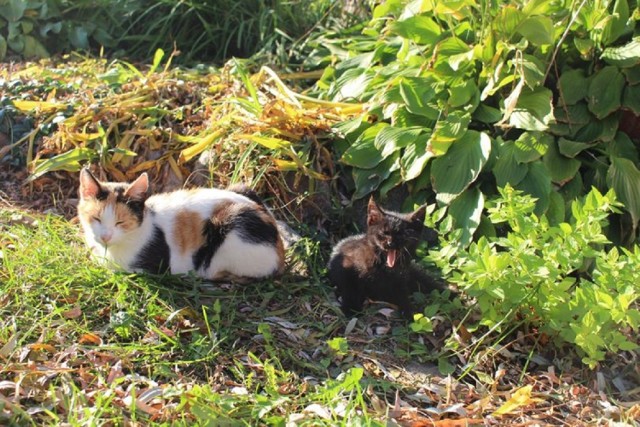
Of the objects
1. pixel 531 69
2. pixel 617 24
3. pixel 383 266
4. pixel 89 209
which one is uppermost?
pixel 617 24

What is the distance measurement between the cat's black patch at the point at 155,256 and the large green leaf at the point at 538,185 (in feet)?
6.30

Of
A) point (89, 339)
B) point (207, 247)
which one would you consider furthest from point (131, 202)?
point (89, 339)

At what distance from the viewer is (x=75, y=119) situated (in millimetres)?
5195

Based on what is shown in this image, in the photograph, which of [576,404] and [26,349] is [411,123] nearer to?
[576,404]

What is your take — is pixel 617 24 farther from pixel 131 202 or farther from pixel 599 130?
pixel 131 202

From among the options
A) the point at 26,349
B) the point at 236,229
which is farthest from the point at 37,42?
the point at 26,349

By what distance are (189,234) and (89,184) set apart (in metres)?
0.60

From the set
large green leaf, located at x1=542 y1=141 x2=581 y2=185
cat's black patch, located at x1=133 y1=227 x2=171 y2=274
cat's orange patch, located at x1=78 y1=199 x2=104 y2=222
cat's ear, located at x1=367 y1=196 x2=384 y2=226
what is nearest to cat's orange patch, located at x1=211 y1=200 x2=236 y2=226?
cat's black patch, located at x1=133 y1=227 x2=171 y2=274

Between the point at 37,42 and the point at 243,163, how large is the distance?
2.83 metres

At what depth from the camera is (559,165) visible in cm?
431

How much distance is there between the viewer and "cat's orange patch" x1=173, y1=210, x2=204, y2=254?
4199mm

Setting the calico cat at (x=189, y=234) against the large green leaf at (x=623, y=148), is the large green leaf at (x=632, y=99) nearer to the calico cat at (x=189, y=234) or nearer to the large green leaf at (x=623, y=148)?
the large green leaf at (x=623, y=148)

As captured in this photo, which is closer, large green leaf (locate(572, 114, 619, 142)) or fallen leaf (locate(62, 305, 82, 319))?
fallen leaf (locate(62, 305, 82, 319))

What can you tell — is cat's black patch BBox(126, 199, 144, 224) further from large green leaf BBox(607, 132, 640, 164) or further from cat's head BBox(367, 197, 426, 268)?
large green leaf BBox(607, 132, 640, 164)
